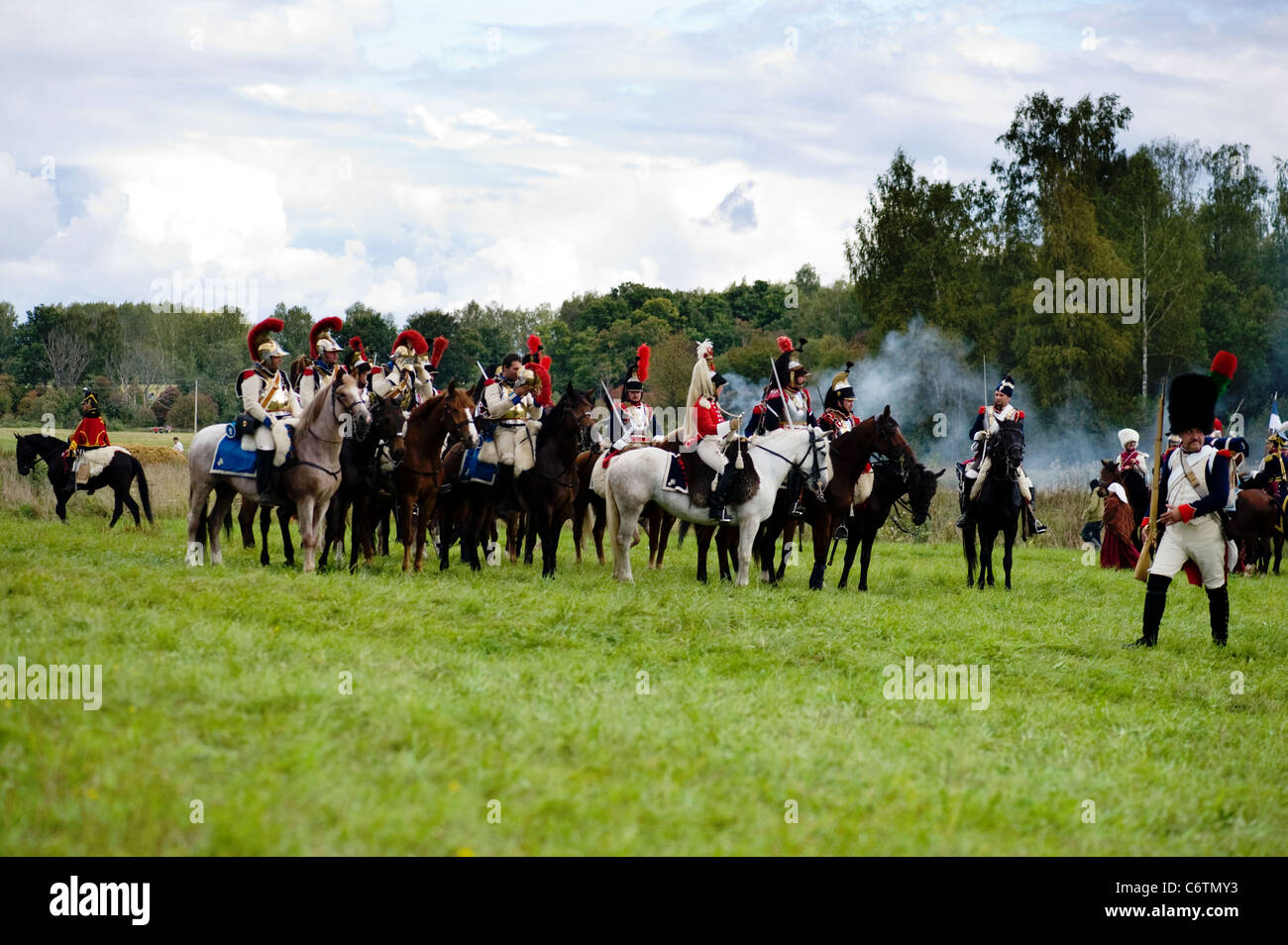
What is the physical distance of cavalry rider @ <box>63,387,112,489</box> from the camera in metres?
22.4

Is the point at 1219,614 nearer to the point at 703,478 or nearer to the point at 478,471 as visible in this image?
the point at 703,478

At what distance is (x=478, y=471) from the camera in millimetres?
15711

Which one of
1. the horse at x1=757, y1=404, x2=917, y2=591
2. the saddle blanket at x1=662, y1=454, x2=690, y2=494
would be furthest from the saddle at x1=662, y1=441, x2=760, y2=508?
the horse at x1=757, y1=404, x2=917, y2=591

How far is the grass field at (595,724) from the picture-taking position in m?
5.29

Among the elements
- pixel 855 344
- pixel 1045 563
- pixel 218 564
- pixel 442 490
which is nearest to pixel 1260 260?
pixel 855 344

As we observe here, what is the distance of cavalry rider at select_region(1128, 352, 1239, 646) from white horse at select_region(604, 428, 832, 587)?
457 centimetres

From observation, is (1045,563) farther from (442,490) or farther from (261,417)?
(261,417)

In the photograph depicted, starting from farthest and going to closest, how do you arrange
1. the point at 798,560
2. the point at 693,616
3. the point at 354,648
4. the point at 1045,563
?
1. the point at 1045,563
2. the point at 798,560
3. the point at 693,616
4. the point at 354,648

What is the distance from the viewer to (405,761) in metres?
5.91

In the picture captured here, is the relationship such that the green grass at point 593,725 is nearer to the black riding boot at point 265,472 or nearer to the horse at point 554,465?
the black riding boot at point 265,472

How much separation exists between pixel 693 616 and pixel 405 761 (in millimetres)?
6174

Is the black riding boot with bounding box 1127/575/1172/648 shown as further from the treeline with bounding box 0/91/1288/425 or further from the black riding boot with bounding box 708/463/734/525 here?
the treeline with bounding box 0/91/1288/425
